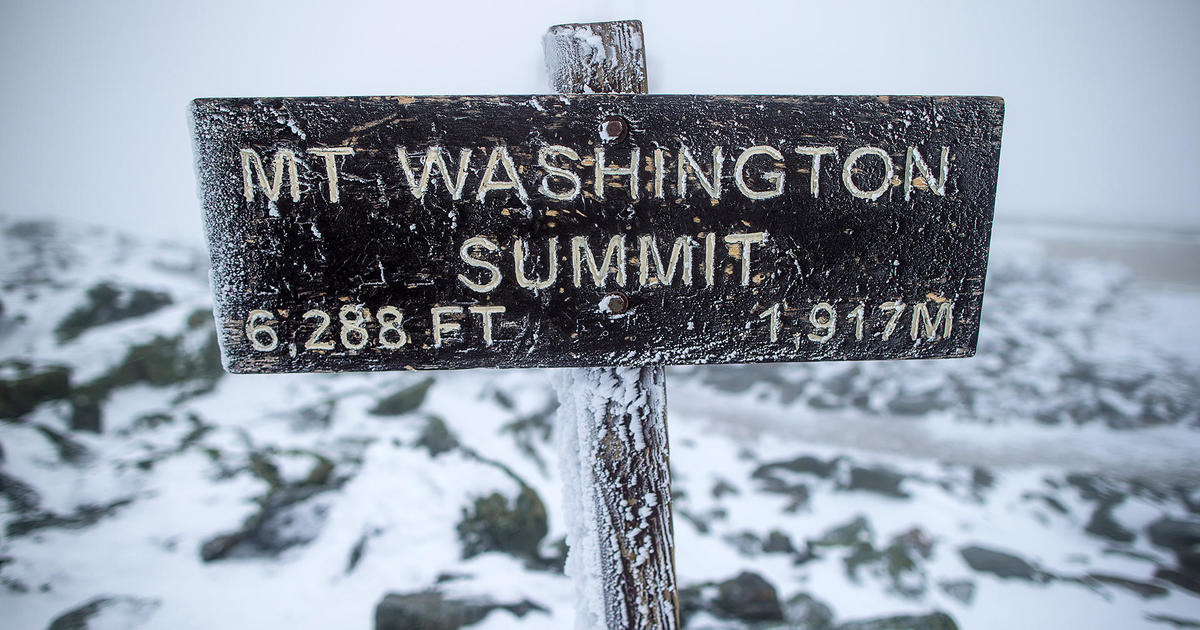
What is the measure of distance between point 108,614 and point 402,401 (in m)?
1.67

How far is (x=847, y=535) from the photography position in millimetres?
2607

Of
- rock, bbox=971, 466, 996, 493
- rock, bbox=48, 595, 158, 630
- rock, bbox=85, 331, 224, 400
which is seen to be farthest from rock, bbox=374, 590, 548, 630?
rock, bbox=971, 466, 996, 493

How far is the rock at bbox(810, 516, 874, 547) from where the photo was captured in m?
2.56

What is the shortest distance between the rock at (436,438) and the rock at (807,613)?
1905mm

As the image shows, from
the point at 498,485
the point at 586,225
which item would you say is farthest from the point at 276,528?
the point at 586,225

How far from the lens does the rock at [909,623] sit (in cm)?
202

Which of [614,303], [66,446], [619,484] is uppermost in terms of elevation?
[614,303]

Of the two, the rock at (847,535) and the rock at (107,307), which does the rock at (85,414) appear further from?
the rock at (847,535)

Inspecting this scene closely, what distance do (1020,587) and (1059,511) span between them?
927 mm

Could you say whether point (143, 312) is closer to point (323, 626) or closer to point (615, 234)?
point (323, 626)

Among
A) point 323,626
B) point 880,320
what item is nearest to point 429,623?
point 323,626

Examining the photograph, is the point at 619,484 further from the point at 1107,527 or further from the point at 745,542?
the point at 1107,527

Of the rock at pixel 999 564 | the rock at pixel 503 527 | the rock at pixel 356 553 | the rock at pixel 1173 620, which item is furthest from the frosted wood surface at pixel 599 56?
the rock at pixel 1173 620

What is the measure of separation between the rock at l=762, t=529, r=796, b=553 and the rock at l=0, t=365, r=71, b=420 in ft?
13.3
